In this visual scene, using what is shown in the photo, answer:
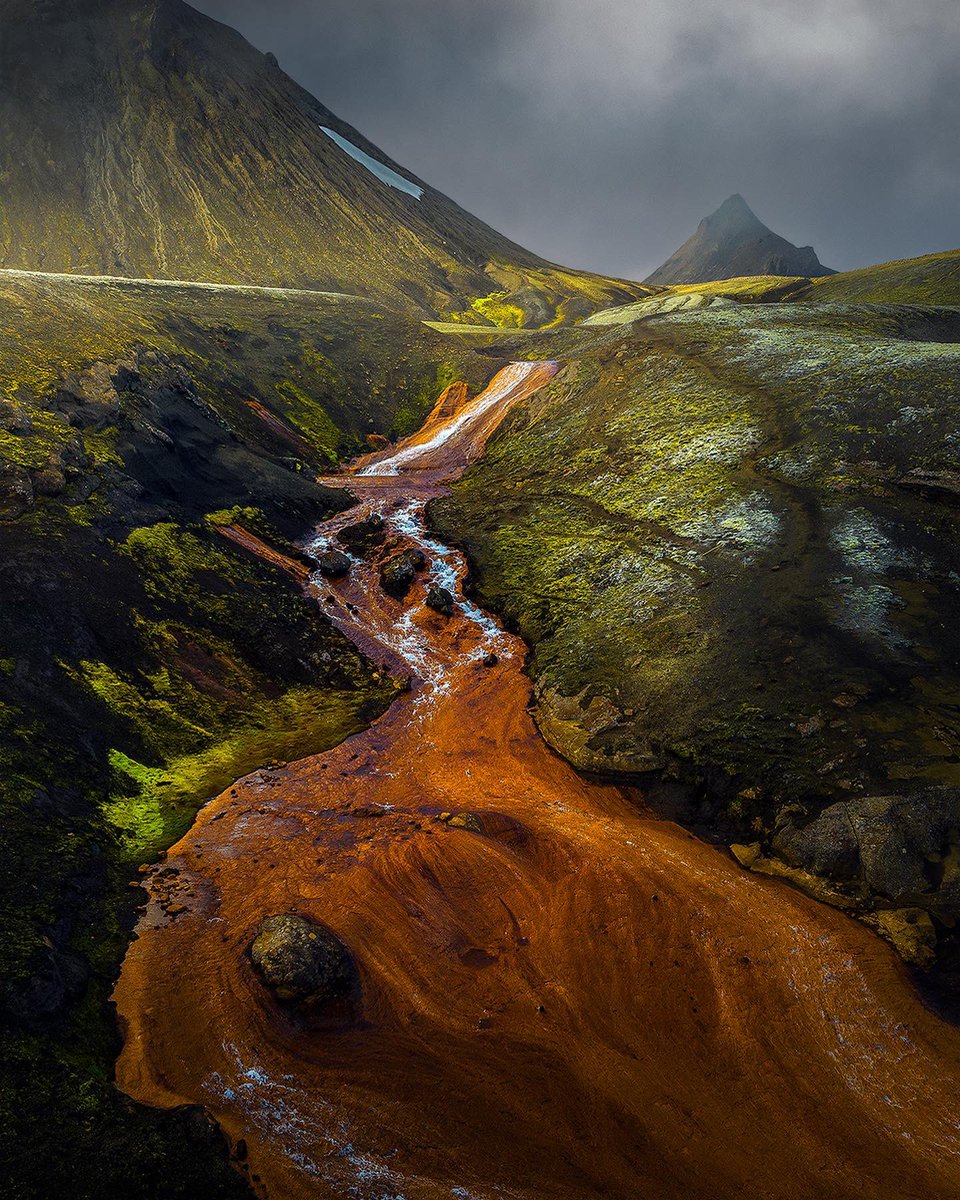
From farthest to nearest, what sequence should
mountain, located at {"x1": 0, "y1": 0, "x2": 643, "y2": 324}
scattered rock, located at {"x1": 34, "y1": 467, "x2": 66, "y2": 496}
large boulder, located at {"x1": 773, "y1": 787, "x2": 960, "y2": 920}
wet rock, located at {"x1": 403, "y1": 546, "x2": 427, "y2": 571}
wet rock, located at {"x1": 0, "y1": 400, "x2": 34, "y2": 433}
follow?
mountain, located at {"x1": 0, "y1": 0, "x2": 643, "y2": 324} → wet rock, located at {"x1": 403, "y1": 546, "x2": 427, "y2": 571} → wet rock, located at {"x1": 0, "y1": 400, "x2": 34, "y2": 433} → scattered rock, located at {"x1": 34, "y1": 467, "x2": 66, "y2": 496} → large boulder, located at {"x1": 773, "y1": 787, "x2": 960, "y2": 920}

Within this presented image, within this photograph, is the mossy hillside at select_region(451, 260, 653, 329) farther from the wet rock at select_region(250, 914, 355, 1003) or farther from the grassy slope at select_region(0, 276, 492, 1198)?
the wet rock at select_region(250, 914, 355, 1003)

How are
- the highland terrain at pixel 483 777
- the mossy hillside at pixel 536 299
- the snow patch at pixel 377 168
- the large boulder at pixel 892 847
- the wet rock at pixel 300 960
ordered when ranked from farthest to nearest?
the snow patch at pixel 377 168, the mossy hillside at pixel 536 299, the large boulder at pixel 892 847, the wet rock at pixel 300 960, the highland terrain at pixel 483 777

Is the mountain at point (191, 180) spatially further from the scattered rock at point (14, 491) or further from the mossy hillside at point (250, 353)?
the scattered rock at point (14, 491)

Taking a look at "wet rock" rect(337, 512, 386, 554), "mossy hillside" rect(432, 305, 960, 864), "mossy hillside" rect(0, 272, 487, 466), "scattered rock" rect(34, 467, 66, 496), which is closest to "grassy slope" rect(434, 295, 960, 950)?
"mossy hillside" rect(432, 305, 960, 864)

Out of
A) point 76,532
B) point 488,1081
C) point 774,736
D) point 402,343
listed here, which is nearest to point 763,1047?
point 488,1081

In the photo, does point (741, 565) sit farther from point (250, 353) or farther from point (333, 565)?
point (250, 353)

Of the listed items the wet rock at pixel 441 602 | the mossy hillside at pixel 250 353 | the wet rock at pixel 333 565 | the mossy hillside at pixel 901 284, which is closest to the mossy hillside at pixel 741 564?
the wet rock at pixel 441 602

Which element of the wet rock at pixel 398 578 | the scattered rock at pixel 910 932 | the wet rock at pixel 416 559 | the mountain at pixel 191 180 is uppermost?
the mountain at pixel 191 180
